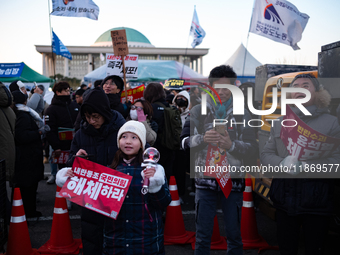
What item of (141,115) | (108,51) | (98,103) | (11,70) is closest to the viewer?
(98,103)

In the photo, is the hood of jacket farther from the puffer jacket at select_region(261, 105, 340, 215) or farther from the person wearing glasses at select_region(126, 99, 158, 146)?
the puffer jacket at select_region(261, 105, 340, 215)

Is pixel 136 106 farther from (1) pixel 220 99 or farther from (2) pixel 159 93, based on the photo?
(1) pixel 220 99

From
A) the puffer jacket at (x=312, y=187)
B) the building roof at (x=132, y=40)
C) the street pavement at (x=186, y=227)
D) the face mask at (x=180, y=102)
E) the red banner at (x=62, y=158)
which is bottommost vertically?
the street pavement at (x=186, y=227)

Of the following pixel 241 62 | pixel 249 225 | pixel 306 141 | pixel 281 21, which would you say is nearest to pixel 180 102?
pixel 249 225

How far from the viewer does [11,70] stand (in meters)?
16.9

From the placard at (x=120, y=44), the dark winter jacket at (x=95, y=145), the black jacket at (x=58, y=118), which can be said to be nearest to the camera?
the dark winter jacket at (x=95, y=145)

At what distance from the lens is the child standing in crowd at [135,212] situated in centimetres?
239

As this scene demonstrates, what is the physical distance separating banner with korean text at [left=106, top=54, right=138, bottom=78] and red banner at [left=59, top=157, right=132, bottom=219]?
441 cm

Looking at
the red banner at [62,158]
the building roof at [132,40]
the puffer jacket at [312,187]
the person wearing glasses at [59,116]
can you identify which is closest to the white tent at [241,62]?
the person wearing glasses at [59,116]

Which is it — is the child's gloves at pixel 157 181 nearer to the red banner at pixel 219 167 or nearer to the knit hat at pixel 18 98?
the red banner at pixel 219 167

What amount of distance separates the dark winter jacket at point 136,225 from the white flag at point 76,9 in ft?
26.4

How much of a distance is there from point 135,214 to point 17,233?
2.08 metres

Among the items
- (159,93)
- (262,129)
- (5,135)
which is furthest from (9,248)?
(262,129)

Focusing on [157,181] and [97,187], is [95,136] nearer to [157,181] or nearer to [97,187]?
[97,187]
